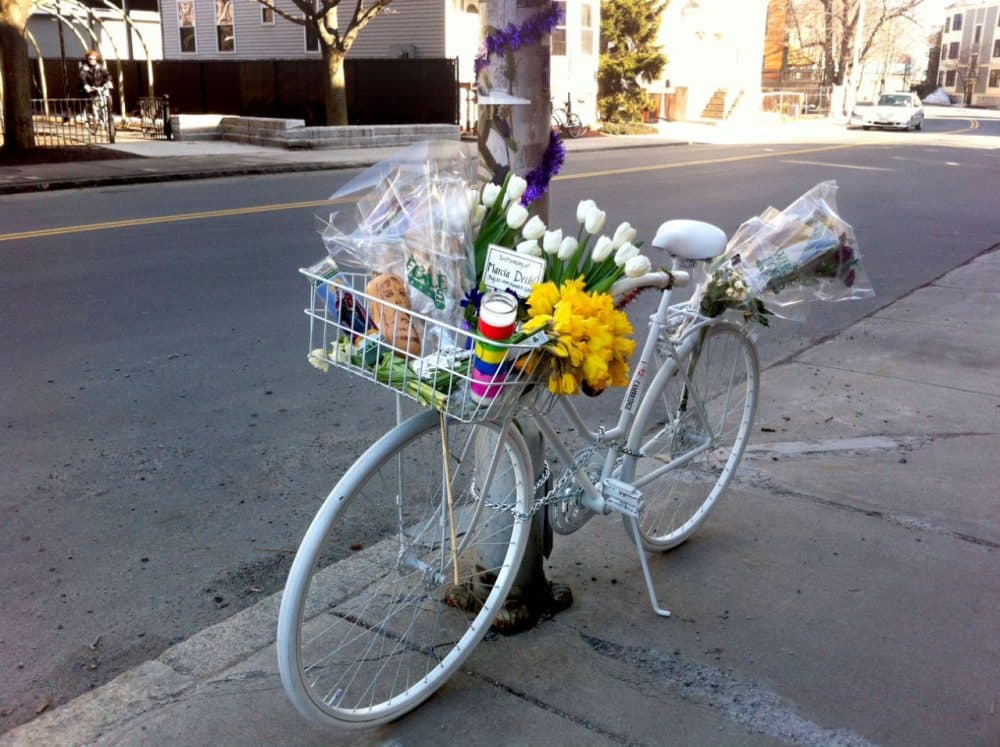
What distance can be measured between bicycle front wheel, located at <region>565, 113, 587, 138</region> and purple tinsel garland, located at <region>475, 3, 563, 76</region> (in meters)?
24.8

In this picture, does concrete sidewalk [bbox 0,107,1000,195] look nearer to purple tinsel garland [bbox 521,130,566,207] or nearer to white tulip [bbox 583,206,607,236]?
purple tinsel garland [bbox 521,130,566,207]

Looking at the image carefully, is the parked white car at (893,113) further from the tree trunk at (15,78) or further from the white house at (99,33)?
the tree trunk at (15,78)

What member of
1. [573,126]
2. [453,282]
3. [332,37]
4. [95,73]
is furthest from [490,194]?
[573,126]

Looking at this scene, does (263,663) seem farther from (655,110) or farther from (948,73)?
(948,73)

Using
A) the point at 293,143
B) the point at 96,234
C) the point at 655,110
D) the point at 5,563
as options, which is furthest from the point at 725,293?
the point at 655,110

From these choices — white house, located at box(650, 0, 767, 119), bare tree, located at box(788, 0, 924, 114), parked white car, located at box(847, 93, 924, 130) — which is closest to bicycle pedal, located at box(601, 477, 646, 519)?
white house, located at box(650, 0, 767, 119)

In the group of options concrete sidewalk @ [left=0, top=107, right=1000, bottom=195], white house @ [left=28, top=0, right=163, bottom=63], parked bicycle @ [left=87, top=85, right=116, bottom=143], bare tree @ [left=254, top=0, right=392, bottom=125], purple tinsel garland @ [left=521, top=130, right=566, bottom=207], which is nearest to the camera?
purple tinsel garland @ [left=521, top=130, right=566, bottom=207]

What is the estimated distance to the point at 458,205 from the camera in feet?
8.05

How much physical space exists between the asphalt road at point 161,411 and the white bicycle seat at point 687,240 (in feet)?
6.30

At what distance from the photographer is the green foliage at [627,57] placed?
3023 centimetres

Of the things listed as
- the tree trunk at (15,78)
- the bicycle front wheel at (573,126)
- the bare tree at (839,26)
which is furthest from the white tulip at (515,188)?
the bare tree at (839,26)

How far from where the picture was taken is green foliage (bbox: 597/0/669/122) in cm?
3023

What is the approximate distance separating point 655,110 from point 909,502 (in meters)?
33.2

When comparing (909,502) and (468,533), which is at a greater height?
(468,533)
